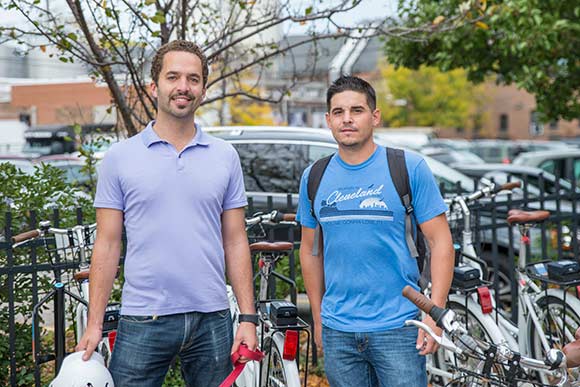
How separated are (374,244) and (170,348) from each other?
2.98ft

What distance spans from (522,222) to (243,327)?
260cm

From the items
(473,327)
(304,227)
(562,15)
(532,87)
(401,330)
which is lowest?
(473,327)

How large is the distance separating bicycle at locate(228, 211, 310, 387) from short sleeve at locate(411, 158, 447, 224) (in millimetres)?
844

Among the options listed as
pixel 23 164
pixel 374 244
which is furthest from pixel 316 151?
pixel 23 164

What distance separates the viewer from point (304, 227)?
3729 millimetres

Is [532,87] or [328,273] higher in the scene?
[532,87]

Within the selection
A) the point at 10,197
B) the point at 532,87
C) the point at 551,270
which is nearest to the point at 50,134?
the point at 532,87

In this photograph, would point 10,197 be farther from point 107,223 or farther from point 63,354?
point 107,223

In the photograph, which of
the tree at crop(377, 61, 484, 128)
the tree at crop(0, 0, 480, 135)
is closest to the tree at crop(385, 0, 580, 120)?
the tree at crop(0, 0, 480, 135)

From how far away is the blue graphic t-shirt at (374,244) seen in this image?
338 cm

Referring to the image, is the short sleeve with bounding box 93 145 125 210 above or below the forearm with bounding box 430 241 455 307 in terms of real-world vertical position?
above

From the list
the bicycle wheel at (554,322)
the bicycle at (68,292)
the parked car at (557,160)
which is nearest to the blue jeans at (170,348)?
the bicycle at (68,292)

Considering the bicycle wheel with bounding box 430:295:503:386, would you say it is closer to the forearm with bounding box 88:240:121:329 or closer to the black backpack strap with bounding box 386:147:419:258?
the black backpack strap with bounding box 386:147:419:258

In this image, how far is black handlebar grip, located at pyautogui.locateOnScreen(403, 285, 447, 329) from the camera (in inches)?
108
